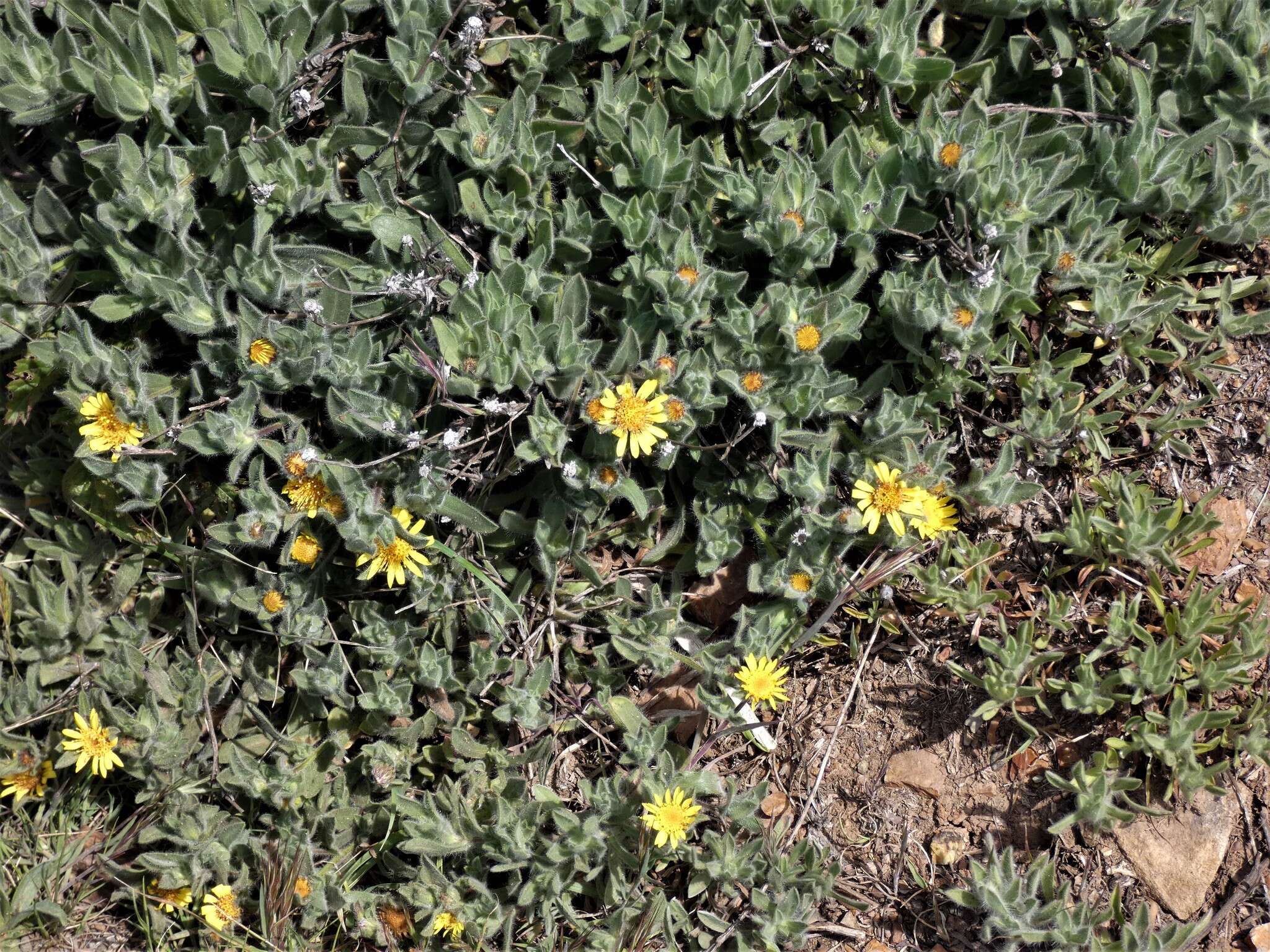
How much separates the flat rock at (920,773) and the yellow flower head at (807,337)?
68.2 inches

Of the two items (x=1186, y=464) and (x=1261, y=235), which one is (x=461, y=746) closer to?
(x=1186, y=464)

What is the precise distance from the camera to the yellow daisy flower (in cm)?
404

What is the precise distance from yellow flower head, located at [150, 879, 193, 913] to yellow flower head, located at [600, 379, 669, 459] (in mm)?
2577

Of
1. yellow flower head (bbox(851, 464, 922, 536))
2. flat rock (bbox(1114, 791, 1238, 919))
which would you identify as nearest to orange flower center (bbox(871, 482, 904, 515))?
yellow flower head (bbox(851, 464, 922, 536))

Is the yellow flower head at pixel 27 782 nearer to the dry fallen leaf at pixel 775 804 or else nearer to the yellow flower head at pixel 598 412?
the yellow flower head at pixel 598 412

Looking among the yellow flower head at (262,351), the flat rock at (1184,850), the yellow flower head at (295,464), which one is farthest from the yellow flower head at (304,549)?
the flat rock at (1184,850)

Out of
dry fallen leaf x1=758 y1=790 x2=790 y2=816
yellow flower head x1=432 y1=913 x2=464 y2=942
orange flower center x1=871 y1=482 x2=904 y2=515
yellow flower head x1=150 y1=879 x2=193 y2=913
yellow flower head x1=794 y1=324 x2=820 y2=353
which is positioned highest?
yellow flower head x1=794 y1=324 x2=820 y2=353

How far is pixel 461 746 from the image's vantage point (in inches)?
170

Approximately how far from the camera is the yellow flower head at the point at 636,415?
395 centimetres

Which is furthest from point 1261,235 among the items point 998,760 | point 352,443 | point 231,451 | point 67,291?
point 67,291

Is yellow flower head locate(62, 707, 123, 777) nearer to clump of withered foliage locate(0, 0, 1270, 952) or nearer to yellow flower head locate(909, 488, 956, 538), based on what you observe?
clump of withered foliage locate(0, 0, 1270, 952)

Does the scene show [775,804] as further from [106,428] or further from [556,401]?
[106,428]

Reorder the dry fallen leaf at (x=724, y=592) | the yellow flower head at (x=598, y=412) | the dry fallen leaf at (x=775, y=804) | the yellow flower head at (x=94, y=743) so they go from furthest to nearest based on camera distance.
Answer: the dry fallen leaf at (x=724, y=592)
the dry fallen leaf at (x=775, y=804)
the yellow flower head at (x=94, y=743)
the yellow flower head at (x=598, y=412)

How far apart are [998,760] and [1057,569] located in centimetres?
83
